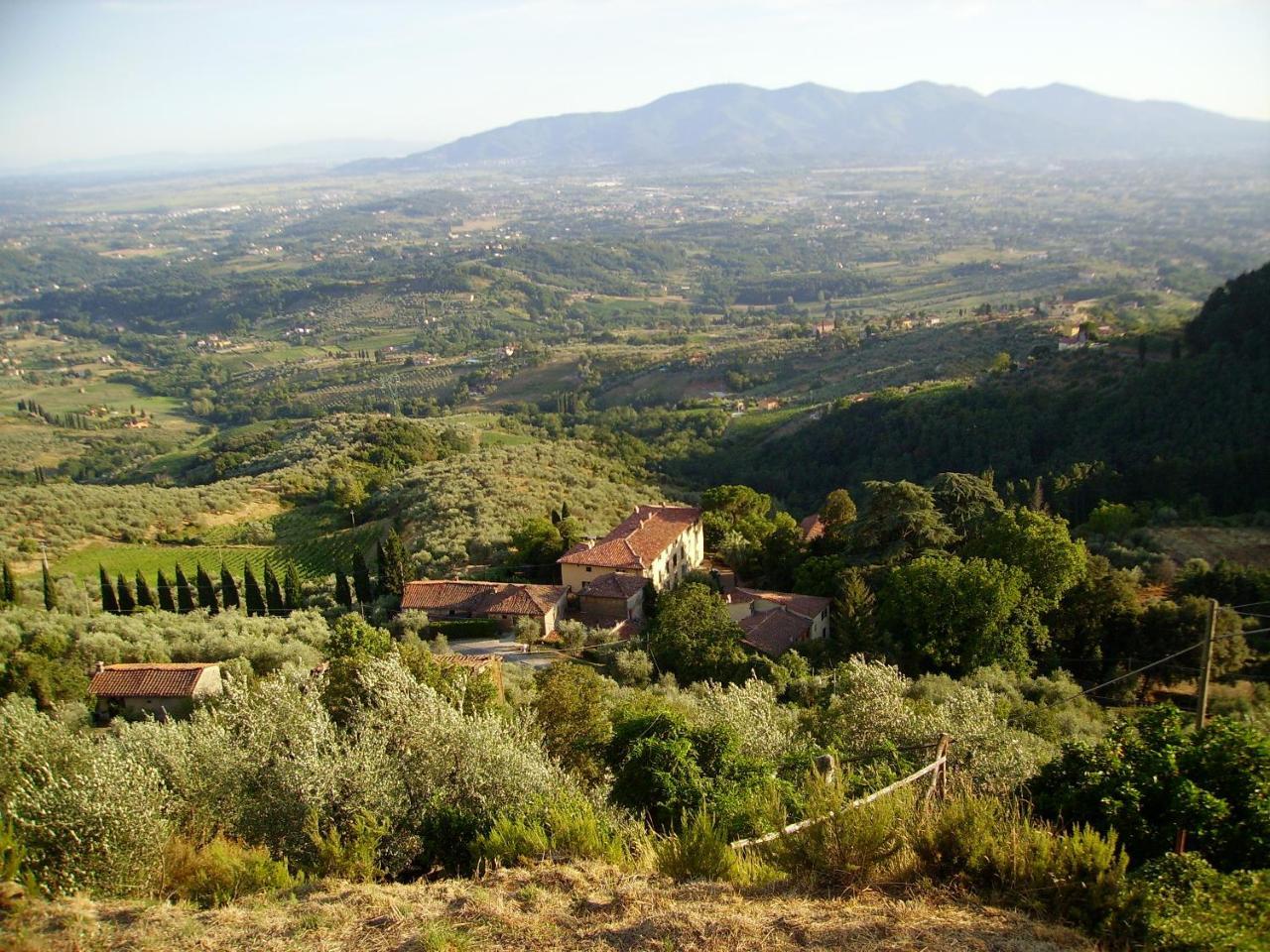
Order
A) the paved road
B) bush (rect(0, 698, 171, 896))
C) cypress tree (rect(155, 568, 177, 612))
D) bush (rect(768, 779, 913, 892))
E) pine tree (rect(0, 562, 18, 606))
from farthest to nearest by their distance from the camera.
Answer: cypress tree (rect(155, 568, 177, 612)) → pine tree (rect(0, 562, 18, 606)) → the paved road → bush (rect(0, 698, 171, 896)) → bush (rect(768, 779, 913, 892))

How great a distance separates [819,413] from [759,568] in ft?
123

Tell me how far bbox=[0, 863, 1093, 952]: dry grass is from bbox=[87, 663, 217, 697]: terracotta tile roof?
45.1 ft

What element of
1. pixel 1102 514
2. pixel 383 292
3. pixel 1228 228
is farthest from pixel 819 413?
pixel 1228 228

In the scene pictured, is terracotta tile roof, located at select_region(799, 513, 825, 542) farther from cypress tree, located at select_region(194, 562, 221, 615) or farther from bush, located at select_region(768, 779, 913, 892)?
bush, located at select_region(768, 779, 913, 892)

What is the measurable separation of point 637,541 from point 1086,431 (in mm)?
31205

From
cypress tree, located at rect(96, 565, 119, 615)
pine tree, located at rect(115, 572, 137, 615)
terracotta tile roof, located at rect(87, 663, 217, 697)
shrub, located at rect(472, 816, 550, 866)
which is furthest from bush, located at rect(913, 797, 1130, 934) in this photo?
cypress tree, located at rect(96, 565, 119, 615)

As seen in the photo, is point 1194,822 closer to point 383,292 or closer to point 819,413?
point 819,413

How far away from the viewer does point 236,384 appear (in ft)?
393

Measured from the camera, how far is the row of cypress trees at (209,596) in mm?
29266

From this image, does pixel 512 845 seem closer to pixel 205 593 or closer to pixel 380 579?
pixel 380 579

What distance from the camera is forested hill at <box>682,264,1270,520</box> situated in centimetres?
3831

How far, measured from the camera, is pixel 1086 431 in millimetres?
47438

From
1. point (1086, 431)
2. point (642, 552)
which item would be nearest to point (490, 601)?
point (642, 552)

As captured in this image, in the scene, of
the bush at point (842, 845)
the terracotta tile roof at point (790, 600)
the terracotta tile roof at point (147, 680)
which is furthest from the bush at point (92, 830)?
the terracotta tile roof at point (790, 600)
